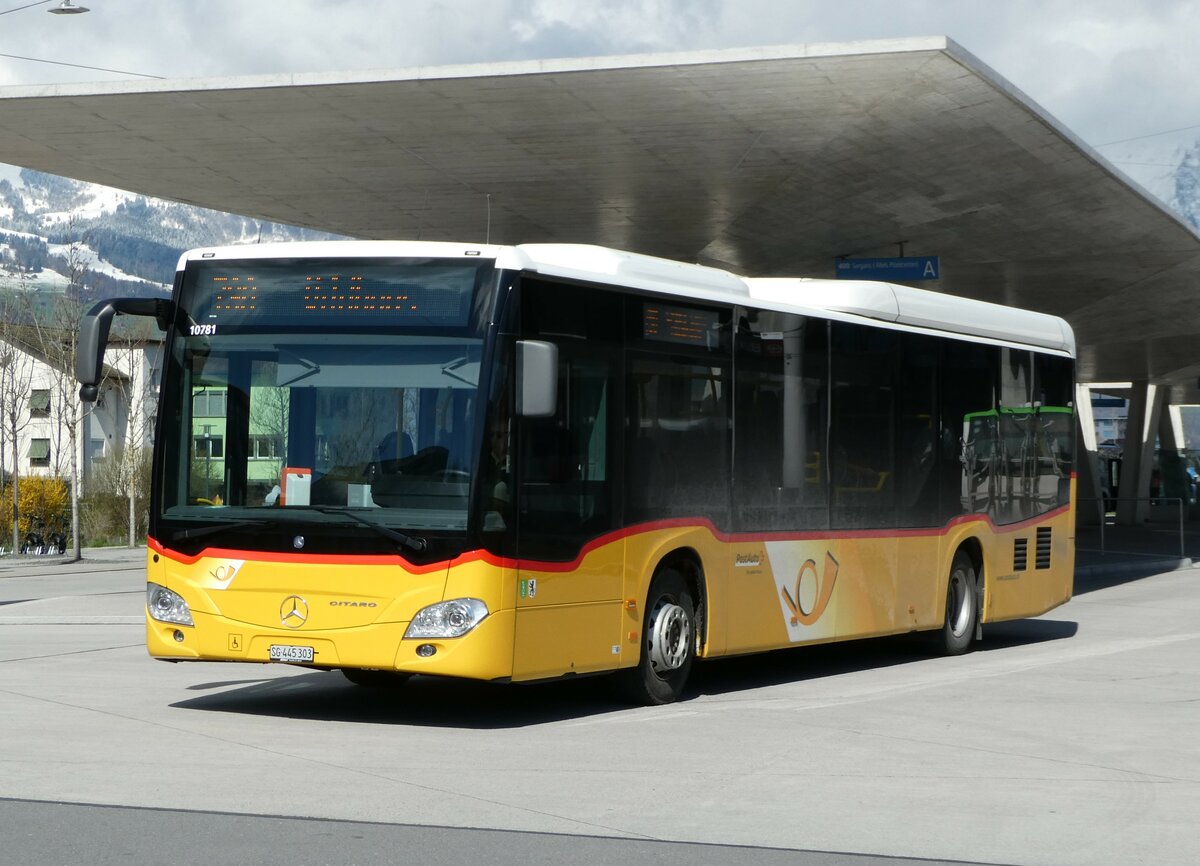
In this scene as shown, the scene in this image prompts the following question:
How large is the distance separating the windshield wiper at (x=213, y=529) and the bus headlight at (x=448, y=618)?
1.13 meters

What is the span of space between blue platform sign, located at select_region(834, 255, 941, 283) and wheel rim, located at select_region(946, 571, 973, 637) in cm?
1458

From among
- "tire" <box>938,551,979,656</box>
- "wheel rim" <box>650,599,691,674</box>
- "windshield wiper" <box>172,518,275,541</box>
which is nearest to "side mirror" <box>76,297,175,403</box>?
"windshield wiper" <box>172,518,275,541</box>

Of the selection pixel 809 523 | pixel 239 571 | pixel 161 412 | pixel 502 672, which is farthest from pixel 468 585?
pixel 809 523

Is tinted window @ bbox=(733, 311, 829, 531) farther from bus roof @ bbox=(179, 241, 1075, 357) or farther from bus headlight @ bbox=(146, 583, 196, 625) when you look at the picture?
bus headlight @ bbox=(146, 583, 196, 625)

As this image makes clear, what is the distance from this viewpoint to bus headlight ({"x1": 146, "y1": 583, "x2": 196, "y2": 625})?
10.5 metres

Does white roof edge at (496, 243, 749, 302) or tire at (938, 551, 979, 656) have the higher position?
white roof edge at (496, 243, 749, 302)

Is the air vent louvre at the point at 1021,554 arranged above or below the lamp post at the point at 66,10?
below

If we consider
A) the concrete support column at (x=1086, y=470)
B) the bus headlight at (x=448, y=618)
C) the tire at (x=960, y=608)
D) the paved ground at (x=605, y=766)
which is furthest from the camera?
the concrete support column at (x=1086, y=470)

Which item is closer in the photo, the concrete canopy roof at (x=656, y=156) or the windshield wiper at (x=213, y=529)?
the windshield wiper at (x=213, y=529)

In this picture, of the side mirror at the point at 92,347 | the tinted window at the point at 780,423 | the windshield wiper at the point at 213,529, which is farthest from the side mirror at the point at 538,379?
the tinted window at the point at 780,423

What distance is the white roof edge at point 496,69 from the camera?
1966 cm

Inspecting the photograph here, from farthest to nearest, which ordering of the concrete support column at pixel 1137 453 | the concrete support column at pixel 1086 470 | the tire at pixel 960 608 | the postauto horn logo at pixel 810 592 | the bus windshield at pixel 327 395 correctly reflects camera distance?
the concrete support column at pixel 1137 453, the concrete support column at pixel 1086 470, the tire at pixel 960 608, the postauto horn logo at pixel 810 592, the bus windshield at pixel 327 395

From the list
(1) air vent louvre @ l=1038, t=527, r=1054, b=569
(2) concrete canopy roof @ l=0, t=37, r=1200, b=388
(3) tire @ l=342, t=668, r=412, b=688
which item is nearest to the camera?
(3) tire @ l=342, t=668, r=412, b=688

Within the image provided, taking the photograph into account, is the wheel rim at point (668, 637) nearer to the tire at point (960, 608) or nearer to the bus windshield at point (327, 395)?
the bus windshield at point (327, 395)
